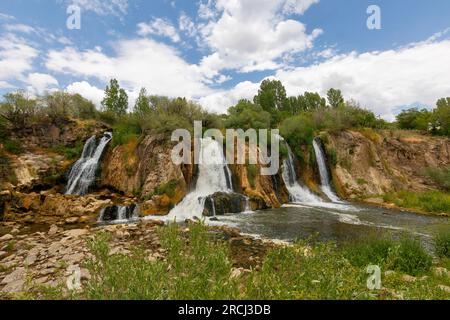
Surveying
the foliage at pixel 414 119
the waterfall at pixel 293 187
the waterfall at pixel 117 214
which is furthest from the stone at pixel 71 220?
the foliage at pixel 414 119

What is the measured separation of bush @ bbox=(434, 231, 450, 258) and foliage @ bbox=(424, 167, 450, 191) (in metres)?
17.0

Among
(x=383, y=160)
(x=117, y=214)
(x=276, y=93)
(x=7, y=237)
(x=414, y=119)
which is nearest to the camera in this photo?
(x=7, y=237)

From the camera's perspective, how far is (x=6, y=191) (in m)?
14.6

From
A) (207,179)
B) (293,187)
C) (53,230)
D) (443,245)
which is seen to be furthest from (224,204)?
(443,245)

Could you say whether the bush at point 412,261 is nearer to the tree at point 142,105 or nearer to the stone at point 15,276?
the stone at point 15,276

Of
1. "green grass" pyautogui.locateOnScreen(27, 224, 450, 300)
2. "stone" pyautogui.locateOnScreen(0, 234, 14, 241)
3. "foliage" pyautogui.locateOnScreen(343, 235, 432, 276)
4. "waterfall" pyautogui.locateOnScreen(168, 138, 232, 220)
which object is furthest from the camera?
"waterfall" pyautogui.locateOnScreen(168, 138, 232, 220)

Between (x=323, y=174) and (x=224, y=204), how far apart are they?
1198cm

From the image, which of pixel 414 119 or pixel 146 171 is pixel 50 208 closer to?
pixel 146 171

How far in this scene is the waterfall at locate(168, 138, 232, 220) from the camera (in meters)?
15.1

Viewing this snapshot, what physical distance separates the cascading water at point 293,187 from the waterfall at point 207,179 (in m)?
5.75

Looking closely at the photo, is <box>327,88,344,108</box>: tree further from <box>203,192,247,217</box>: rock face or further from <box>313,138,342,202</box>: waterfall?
<box>203,192,247,217</box>: rock face

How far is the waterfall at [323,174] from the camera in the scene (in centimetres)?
2179

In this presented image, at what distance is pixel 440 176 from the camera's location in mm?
22531

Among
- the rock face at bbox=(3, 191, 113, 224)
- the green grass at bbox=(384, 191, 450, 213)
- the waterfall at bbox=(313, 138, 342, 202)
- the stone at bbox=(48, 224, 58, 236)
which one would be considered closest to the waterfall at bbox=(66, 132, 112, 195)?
the rock face at bbox=(3, 191, 113, 224)
